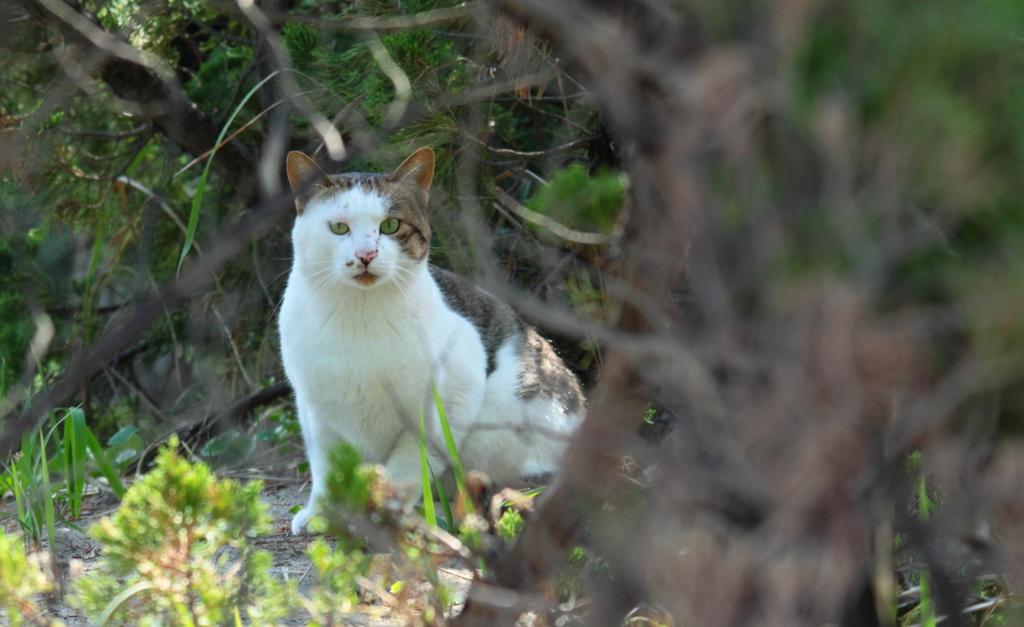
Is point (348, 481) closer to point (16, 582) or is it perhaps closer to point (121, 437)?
point (16, 582)

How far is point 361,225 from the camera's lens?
2.17 m

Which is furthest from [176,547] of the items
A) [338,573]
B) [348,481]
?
[348,481]

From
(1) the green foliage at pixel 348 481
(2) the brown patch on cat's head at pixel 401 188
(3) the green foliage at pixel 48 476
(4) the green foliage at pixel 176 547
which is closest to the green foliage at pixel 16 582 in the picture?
(4) the green foliage at pixel 176 547

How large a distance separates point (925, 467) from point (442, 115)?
1520mm

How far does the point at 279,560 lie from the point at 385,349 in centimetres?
56

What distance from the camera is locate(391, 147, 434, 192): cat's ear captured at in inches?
86.4

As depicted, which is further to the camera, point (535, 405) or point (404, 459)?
point (535, 405)

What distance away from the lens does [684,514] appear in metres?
0.84

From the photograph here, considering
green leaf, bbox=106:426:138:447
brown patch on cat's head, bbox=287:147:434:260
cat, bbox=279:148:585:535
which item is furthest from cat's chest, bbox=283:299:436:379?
green leaf, bbox=106:426:138:447

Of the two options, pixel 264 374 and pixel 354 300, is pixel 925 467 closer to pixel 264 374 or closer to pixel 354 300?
pixel 354 300

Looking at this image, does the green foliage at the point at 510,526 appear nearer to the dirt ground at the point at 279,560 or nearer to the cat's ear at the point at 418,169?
the dirt ground at the point at 279,560

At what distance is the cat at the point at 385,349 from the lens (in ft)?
6.89

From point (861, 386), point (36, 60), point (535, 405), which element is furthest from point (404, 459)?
point (36, 60)

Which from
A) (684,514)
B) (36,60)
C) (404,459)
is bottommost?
(684,514)
